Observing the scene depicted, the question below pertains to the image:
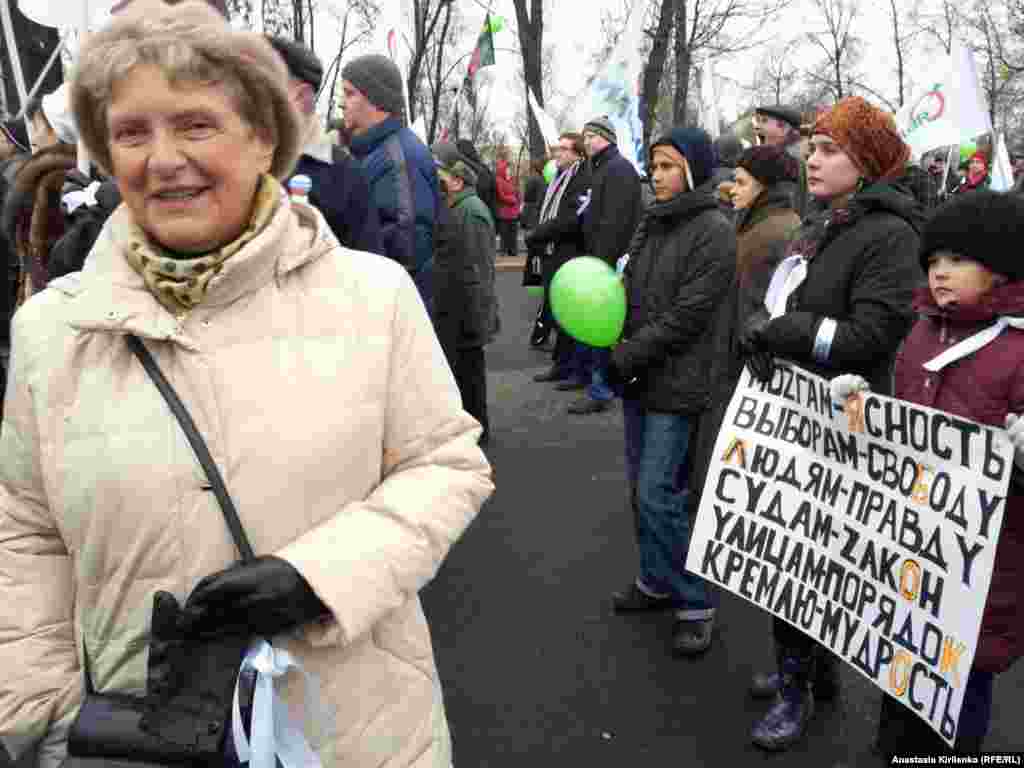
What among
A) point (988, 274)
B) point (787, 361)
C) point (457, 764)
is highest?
point (988, 274)

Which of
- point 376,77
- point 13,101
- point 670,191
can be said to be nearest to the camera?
point 670,191

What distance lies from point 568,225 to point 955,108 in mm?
3094

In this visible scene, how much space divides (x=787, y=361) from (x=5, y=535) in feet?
7.78

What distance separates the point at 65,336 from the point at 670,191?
2.65 metres

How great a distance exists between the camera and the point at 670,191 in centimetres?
355

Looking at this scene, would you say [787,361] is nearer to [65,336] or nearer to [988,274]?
[988,274]

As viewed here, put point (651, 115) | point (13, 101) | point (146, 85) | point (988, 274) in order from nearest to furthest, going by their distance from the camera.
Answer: point (146, 85), point (988, 274), point (13, 101), point (651, 115)

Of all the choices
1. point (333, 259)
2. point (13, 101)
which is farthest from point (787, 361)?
point (13, 101)

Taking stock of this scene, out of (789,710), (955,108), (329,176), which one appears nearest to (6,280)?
(329,176)

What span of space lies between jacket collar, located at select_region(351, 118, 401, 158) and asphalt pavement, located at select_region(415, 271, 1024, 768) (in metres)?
2.13

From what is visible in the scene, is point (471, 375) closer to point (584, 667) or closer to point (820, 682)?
point (584, 667)

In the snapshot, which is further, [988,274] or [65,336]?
[988,274]

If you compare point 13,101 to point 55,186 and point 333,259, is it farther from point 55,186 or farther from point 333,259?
point 333,259

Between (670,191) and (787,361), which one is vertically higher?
(670,191)
